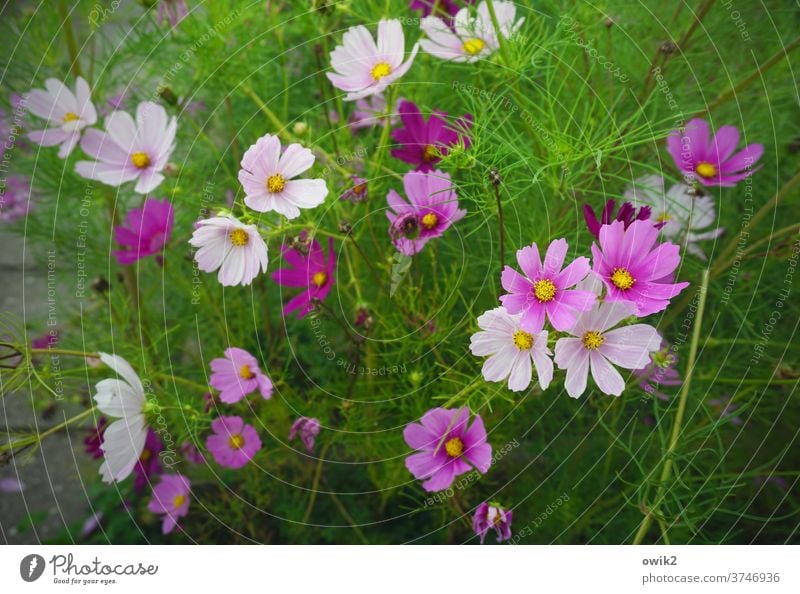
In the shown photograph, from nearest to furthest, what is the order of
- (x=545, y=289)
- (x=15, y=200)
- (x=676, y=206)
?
(x=545, y=289)
(x=676, y=206)
(x=15, y=200)

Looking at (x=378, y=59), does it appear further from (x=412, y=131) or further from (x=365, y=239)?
(x=365, y=239)

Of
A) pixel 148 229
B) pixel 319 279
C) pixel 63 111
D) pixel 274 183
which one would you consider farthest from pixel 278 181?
pixel 63 111

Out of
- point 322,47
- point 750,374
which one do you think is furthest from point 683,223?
point 322,47

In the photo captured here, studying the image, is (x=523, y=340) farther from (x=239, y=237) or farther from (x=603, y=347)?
(x=239, y=237)

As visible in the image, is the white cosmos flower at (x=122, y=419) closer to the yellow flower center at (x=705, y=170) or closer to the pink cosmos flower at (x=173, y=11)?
the pink cosmos flower at (x=173, y=11)

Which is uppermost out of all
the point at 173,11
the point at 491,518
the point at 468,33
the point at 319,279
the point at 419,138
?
the point at 173,11

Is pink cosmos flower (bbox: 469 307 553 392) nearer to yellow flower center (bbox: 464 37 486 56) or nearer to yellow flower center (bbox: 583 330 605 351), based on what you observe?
yellow flower center (bbox: 583 330 605 351)

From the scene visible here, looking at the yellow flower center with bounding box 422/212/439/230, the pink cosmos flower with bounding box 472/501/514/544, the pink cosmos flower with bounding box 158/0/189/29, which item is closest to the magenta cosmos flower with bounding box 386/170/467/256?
the yellow flower center with bounding box 422/212/439/230

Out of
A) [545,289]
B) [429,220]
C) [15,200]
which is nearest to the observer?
[545,289]
